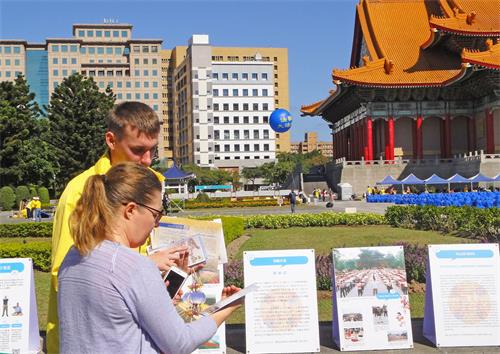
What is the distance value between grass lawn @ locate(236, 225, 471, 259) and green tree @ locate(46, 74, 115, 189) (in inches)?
1009

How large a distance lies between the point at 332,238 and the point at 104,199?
12971 millimetres

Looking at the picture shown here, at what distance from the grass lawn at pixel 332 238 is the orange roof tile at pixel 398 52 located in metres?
23.6

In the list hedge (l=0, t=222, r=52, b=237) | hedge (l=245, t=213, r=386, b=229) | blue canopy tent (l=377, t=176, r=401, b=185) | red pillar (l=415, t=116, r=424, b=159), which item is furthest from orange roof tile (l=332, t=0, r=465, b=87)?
hedge (l=0, t=222, r=52, b=237)

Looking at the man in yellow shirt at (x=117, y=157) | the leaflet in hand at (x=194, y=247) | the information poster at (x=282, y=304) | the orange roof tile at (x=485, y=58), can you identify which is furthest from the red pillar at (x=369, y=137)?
the man in yellow shirt at (x=117, y=157)

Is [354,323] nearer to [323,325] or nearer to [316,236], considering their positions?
[323,325]

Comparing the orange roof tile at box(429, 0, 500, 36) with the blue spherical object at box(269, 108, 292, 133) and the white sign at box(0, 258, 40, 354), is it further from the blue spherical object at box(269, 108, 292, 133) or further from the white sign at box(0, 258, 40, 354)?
the white sign at box(0, 258, 40, 354)

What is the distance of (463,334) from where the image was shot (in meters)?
5.51

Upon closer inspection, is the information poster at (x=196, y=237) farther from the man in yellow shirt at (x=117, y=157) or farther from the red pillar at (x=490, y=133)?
the red pillar at (x=490, y=133)

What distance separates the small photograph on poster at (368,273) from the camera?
5492 millimetres

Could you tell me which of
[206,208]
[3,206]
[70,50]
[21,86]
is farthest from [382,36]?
[70,50]

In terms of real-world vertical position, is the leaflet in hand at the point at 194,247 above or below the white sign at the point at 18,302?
above

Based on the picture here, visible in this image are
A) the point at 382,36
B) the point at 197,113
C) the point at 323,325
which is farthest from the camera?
the point at 197,113

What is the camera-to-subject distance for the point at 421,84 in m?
41.1

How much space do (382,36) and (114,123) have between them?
4618 centimetres
